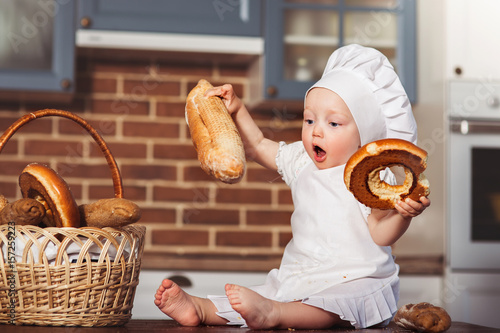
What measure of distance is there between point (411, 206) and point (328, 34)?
1413 mm

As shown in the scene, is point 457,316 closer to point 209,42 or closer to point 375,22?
point 375,22

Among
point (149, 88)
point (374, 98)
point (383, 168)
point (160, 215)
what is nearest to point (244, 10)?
point (149, 88)

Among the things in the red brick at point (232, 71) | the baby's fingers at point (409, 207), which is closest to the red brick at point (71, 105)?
the red brick at point (232, 71)

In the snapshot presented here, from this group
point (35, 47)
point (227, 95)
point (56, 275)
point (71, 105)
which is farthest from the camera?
point (71, 105)

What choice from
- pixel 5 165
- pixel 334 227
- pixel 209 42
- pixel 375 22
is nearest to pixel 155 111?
pixel 209 42

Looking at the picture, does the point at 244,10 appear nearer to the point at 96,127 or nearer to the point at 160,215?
the point at 96,127

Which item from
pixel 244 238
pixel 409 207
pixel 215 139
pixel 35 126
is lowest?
pixel 244 238

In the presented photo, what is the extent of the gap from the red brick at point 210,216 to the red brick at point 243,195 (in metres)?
0.04

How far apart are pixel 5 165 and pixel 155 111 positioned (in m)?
0.56

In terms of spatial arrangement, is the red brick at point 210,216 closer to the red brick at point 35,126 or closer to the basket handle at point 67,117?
the red brick at point 35,126

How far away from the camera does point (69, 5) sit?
2.10 m

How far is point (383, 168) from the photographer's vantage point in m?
0.94

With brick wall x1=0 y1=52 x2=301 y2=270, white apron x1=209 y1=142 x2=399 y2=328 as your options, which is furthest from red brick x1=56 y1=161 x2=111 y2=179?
white apron x1=209 y1=142 x2=399 y2=328

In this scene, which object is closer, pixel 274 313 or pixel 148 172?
pixel 274 313
